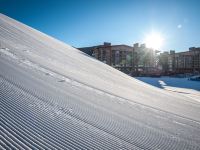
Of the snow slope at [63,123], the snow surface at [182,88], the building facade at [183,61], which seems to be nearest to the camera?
the snow slope at [63,123]

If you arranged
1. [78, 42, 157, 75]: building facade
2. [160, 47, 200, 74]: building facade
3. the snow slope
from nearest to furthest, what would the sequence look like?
the snow slope → [78, 42, 157, 75]: building facade → [160, 47, 200, 74]: building facade

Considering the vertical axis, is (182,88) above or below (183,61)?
below

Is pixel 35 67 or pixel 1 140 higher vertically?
pixel 35 67

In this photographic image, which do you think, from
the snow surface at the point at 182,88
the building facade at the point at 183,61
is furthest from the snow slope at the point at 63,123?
the building facade at the point at 183,61

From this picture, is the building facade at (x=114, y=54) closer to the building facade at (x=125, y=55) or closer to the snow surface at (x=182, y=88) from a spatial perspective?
the building facade at (x=125, y=55)

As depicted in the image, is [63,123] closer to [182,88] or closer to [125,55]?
[182,88]

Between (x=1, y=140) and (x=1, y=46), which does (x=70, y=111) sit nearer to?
(x=1, y=140)

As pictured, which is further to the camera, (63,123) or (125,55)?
(125,55)

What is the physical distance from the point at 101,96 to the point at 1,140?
151 cm

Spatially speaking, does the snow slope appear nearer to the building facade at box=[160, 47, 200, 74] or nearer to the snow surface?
the snow surface

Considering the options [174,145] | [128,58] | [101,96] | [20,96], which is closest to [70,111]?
[20,96]

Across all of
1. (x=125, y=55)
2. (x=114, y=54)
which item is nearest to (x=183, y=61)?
(x=125, y=55)

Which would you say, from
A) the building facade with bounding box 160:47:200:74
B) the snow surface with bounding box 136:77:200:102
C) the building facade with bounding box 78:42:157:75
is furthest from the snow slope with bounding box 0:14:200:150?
the building facade with bounding box 160:47:200:74

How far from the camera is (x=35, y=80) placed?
6.58 feet
